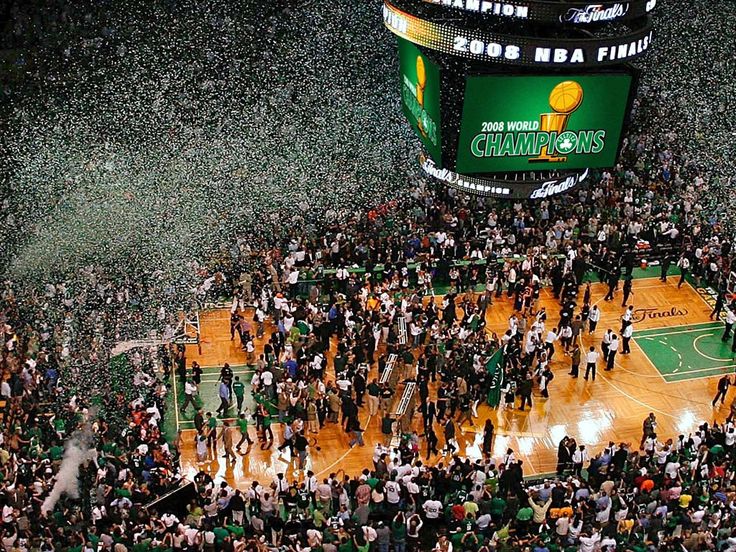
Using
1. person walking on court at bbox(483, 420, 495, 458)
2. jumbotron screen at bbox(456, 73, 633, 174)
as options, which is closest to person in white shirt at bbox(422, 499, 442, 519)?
person walking on court at bbox(483, 420, 495, 458)

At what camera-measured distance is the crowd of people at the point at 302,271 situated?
20844 mm

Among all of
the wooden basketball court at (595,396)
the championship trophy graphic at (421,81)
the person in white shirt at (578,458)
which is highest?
the championship trophy graphic at (421,81)

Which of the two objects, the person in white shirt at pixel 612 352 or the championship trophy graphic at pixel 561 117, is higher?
the championship trophy graphic at pixel 561 117

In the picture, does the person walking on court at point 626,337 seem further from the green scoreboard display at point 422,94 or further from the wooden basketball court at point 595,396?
the green scoreboard display at point 422,94

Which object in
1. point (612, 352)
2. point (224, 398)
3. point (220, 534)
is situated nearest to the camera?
point (220, 534)

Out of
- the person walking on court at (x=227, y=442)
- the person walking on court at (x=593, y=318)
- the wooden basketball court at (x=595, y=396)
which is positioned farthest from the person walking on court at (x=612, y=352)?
the person walking on court at (x=227, y=442)

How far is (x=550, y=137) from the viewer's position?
2747 cm

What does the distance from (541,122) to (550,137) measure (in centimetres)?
59

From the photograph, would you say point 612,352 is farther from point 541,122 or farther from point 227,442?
point 227,442

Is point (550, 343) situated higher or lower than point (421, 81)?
lower

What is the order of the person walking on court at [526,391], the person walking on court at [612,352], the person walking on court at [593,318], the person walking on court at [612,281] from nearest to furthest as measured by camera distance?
the person walking on court at [526,391] → the person walking on court at [612,352] → the person walking on court at [593,318] → the person walking on court at [612,281]

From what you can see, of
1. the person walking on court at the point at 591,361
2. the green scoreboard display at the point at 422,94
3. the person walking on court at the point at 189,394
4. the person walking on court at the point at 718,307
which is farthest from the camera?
the person walking on court at the point at 718,307

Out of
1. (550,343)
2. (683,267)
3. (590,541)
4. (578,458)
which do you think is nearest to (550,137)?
(550,343)

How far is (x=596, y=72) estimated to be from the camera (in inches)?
1037
